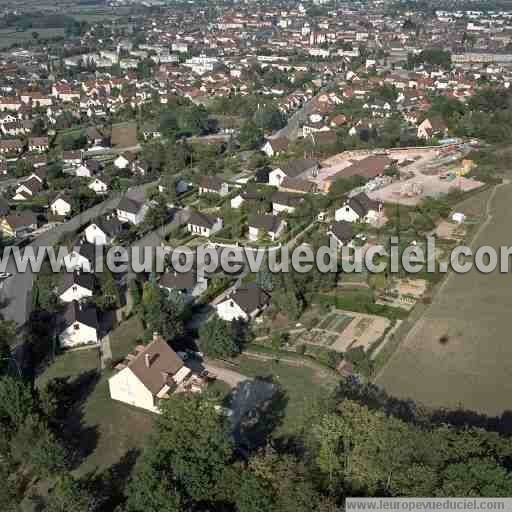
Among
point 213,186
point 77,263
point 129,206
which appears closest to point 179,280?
point 77,263

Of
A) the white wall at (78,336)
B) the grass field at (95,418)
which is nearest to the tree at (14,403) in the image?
the grass field at (95,418)

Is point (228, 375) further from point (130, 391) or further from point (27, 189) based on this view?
point (27, 189)

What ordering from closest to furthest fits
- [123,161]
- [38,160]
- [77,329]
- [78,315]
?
[77,329], [78,315], [123,161], [38,160]

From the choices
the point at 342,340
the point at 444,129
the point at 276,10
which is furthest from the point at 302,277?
the point at 276,10

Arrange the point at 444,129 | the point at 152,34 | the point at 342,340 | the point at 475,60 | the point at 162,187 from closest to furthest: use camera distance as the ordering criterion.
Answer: the point at 342,340 → the point at 162,187 → the point at 444,129 → the point at 475,60 → the point at 152,34

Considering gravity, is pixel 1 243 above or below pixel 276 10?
below

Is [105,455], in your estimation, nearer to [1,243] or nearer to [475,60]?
[1,243]
